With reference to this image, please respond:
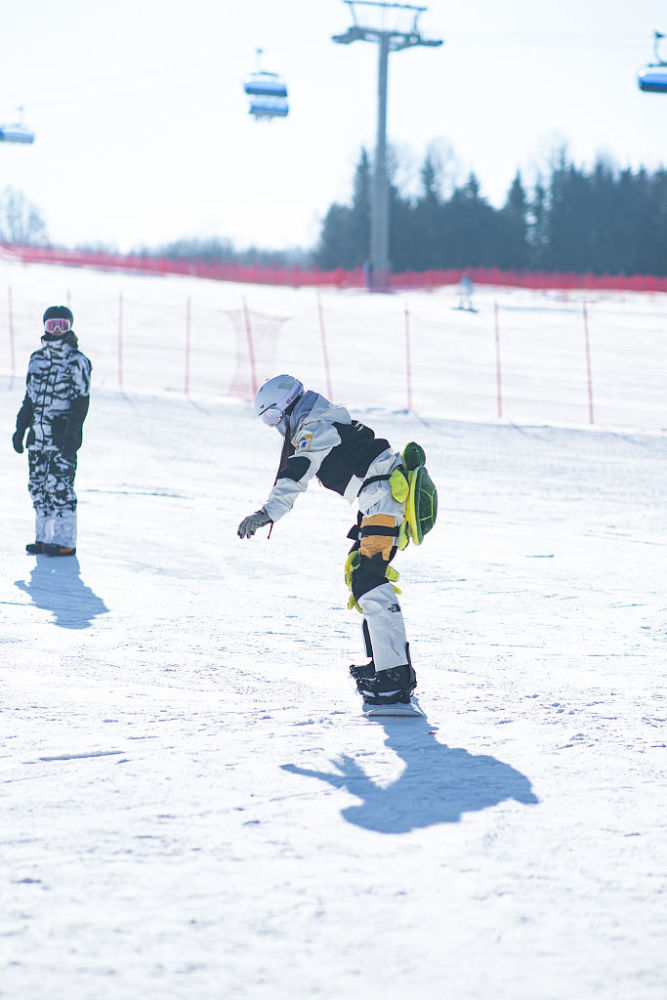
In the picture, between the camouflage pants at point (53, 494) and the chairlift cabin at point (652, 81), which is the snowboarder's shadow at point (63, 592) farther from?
the chairlift cabin at point (652, 81)

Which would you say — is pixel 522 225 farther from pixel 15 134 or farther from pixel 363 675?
pixel 363 675

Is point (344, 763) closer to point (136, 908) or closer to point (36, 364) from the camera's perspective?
point (136, 908)

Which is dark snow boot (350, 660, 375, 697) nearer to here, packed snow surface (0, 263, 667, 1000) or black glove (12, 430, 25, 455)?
packed snow surface (0, 263, 667, 1000)

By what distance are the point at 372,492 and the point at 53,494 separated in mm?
4132

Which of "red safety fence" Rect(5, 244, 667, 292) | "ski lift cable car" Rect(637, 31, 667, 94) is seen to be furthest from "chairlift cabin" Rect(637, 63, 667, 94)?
"red safety fence" Rect(5, 244, 667, 292)

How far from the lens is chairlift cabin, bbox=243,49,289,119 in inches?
845

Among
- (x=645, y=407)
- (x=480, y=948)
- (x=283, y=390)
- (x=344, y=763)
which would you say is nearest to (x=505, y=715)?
(x=344, y=763)

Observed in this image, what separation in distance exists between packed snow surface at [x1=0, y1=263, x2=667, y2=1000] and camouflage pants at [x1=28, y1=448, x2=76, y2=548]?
9.2 inches

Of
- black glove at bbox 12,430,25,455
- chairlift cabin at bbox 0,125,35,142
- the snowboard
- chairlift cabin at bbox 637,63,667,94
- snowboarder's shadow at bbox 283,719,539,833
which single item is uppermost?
chairlift cabin at bbox 0,125,35,142

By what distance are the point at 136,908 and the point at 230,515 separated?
7863mm

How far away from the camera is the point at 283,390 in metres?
5.49

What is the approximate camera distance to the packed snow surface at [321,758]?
329 centimetres

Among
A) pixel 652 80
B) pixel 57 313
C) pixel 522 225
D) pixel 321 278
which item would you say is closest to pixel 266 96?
pixel 652 80

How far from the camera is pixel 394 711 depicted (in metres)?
5.47
